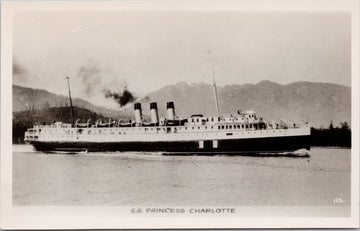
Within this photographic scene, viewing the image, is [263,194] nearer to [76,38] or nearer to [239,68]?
[239,68]

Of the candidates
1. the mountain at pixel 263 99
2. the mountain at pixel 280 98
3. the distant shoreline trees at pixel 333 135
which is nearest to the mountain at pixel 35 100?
the mountain at pixel 263 99

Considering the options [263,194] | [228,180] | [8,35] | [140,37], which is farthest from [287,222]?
[8,35]

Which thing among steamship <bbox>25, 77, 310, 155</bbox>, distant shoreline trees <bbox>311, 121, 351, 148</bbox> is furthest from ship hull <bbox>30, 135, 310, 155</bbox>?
distant shoreline trees <bbox>311, 121, 351, 148</bbox>

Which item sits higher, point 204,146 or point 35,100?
point 35,100

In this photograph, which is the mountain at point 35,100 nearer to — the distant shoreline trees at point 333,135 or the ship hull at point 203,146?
the ship hull at point 203,146

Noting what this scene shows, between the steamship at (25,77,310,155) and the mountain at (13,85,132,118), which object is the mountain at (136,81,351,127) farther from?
the mountain at (13,85,132,118)

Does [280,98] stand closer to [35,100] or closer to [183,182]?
[183,182]

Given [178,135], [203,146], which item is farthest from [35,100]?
[203,146]
